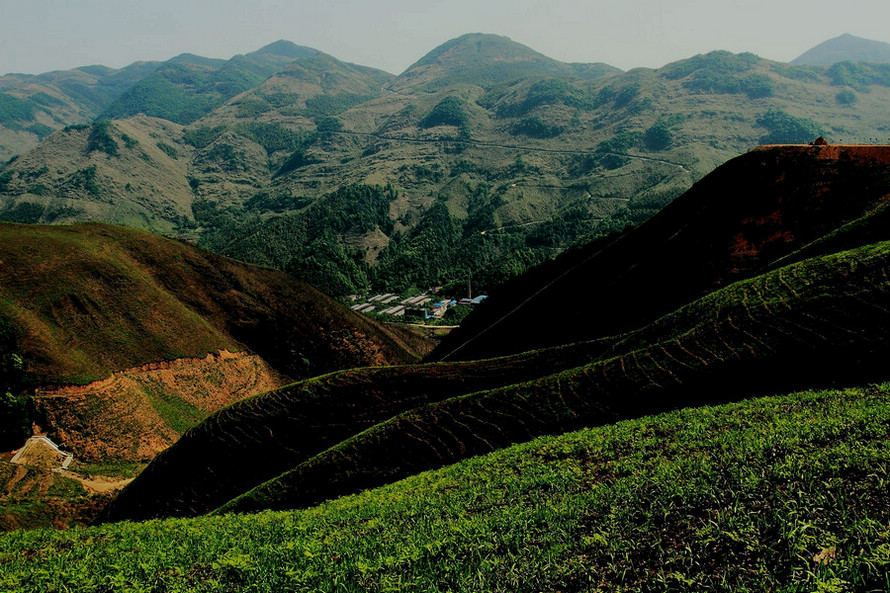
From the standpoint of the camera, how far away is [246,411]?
32.2m

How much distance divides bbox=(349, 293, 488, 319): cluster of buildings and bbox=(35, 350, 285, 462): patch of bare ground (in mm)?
82352

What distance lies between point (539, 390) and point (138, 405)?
44730mm

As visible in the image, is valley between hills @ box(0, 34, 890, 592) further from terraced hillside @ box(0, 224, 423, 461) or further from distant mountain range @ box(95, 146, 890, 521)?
terraced hillside @ box(0, 224, 423, 461)

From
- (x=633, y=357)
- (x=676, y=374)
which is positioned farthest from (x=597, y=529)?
(x=633, y=357)

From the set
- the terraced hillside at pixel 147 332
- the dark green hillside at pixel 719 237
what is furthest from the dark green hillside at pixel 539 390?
the terraced hillside at pixel 147 332

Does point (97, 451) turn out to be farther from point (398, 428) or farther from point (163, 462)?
point (398, 428)

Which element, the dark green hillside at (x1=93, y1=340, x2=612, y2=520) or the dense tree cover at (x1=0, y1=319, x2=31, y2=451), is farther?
the dense tree cover at (x1=0, y1=319, x2=31, y2=451)

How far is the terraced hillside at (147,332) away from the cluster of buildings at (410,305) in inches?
2549

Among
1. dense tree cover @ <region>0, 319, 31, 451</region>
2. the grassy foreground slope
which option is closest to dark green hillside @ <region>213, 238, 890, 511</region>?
the grassy foreground slope

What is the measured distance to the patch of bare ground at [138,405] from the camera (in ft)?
147

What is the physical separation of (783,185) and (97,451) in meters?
66.3

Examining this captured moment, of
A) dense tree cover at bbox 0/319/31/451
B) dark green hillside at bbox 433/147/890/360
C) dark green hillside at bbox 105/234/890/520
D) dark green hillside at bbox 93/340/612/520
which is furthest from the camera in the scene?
dense tree cover at bbox 0/319/31/451

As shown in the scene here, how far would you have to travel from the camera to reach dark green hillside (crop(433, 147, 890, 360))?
1454 inches

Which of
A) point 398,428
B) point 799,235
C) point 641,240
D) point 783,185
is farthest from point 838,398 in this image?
point 641,240
